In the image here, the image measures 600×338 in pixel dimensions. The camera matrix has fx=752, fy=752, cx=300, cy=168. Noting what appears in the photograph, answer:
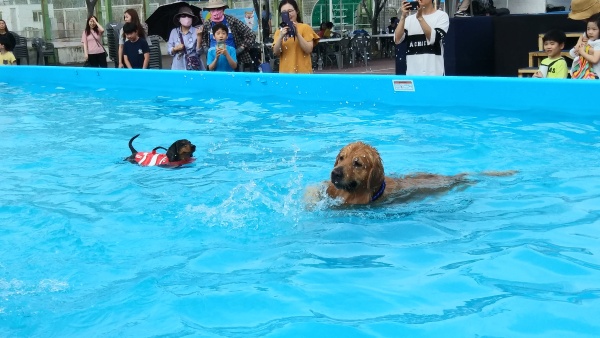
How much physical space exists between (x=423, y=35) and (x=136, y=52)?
6.37 m

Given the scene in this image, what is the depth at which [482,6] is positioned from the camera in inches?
557

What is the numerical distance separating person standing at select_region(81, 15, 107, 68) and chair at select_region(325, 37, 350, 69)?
6.93 metres

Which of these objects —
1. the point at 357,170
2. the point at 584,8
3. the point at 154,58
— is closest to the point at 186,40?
the point at 154,58

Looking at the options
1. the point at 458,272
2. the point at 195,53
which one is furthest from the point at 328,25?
the point at 458,272

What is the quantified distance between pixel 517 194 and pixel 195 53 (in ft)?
25.2

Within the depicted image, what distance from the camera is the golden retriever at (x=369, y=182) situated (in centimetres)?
498

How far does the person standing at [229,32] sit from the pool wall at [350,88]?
0.53 metres

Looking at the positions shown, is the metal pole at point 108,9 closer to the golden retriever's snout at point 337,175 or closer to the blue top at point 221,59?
the blue top at point 221,59

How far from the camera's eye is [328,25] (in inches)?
859

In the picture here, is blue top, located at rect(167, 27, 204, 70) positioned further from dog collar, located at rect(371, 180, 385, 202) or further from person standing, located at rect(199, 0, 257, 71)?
dog collar, located at rect(371, 180, 385, 202)

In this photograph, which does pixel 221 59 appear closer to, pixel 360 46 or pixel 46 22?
pixel 360 46

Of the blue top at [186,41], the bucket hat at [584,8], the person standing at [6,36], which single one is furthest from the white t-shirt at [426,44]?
the person standing at [6,36]

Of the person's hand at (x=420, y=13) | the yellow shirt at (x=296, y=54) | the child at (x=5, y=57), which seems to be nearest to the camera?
the person's hand at (x=420, y=13)

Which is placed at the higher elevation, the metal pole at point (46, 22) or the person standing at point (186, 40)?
the metal pole at point (46, 22)
